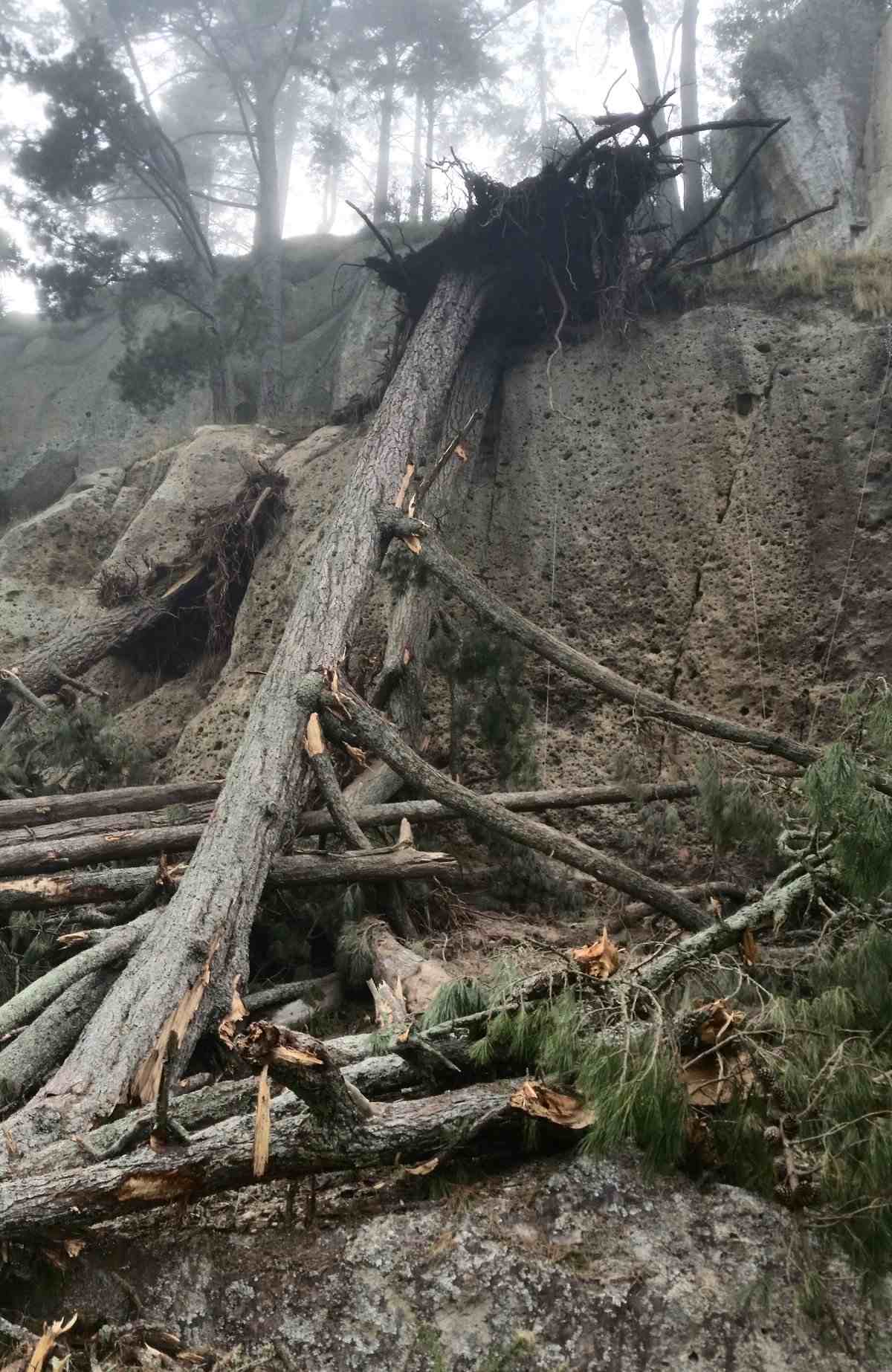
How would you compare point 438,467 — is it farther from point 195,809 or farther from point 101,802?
point 101,802

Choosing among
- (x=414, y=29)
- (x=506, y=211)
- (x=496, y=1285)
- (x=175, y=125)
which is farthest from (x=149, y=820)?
(x=175, y=125)

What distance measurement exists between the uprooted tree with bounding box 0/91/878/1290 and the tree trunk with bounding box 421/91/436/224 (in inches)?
357

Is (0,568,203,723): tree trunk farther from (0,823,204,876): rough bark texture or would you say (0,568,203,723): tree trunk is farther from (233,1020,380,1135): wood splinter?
(233,1020,380,1135): wood splinter

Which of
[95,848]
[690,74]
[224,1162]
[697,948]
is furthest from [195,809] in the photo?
[690,74]

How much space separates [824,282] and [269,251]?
1292cm

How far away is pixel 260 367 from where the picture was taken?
1595 centimetres

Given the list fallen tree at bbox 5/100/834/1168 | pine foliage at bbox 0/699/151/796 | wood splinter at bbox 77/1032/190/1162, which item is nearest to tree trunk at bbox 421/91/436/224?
fallen tree at bbox 5/100/834/1168

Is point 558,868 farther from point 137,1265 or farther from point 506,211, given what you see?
point 506,211

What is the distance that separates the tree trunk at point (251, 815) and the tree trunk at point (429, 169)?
10.2 meters

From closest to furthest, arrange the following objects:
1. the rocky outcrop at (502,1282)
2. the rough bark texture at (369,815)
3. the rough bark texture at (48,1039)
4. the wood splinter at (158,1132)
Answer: the rocky outcrop at (502,1282) → the wood splinter at (158,1132) → the rough bark texture at (48,1039) → the rough bark texture at (369,815)

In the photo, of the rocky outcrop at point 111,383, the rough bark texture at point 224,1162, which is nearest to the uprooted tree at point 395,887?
the rough bark texture at point 224,1162

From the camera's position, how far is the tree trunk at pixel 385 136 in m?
21.5

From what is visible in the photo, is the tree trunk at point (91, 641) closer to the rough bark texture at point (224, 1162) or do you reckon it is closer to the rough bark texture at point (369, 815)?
the rough bark texture at point (369, 815)

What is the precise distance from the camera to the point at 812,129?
592 inches
